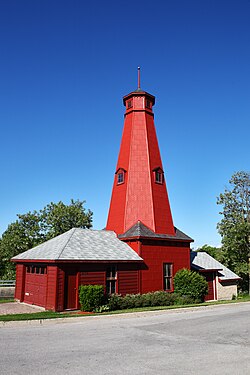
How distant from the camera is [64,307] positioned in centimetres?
1664

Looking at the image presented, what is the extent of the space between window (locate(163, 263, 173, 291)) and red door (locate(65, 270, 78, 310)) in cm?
711

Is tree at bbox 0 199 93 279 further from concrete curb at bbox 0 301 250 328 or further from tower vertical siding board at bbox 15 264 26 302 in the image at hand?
concrete curb at bbox 0 301 250 328

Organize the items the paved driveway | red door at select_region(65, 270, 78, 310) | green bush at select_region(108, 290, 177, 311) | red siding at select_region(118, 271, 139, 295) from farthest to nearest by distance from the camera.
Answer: red siding at select_region(118, 271, 139, 295), green bush at select_region(108, 290, 177, 311), red door at select_region(65, 270, 78, 310), the paved driveway

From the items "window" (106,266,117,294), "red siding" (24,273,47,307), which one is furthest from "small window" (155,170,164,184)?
"red siding" (24,273,47,307)

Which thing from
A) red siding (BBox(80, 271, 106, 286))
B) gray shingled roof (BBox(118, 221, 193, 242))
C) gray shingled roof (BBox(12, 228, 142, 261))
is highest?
gray shingled roof (BBox(118, 221, 193, 242))

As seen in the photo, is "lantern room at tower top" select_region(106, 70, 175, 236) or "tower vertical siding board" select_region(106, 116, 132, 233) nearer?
"lantern room at tower top" select_region(106, 70, 175, 236)

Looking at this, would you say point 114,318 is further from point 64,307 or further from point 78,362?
point 78,362

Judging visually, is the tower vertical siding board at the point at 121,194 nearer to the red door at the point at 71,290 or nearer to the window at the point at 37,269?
the red door at the point at 71,290

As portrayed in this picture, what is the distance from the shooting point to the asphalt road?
23.8 feet

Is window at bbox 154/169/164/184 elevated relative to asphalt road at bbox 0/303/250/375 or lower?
elevated

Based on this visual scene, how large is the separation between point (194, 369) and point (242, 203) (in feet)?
92.0

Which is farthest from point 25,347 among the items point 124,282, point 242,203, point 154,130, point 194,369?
point 242,203

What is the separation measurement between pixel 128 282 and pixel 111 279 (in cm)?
134

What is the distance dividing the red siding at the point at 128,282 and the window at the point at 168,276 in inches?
101
